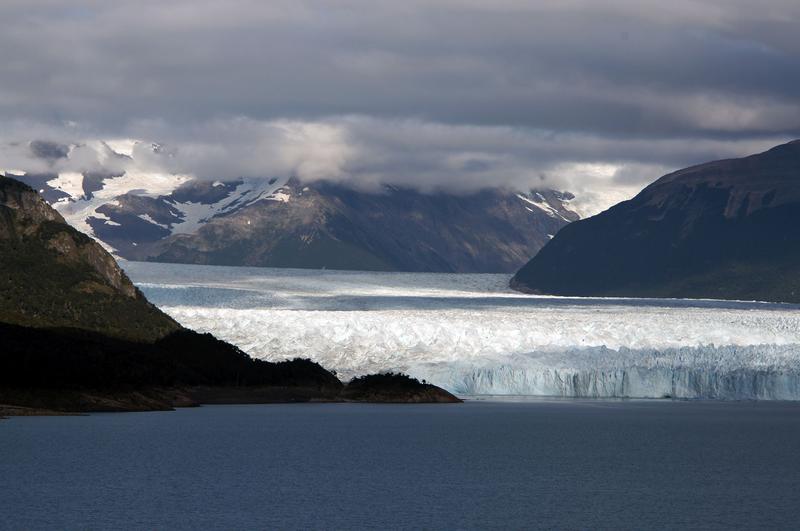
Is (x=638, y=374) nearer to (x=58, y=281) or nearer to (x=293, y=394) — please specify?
(x=293, y=394)

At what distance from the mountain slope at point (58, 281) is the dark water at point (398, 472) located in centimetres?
2297

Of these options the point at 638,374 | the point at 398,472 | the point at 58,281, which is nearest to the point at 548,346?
the point at 638,374

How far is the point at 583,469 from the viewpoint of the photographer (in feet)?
214

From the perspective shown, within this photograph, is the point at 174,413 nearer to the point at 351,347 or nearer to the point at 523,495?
the point at 351,347

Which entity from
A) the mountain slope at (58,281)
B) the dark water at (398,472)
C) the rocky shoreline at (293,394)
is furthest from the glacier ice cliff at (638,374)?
the mountain slope at (58,281)

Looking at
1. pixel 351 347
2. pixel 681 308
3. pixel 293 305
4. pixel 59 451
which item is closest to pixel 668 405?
pixel 681 308

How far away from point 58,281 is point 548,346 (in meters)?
46.1

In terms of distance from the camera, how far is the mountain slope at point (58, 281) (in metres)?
123

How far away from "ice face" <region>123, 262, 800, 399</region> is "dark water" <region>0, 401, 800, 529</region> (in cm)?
1208

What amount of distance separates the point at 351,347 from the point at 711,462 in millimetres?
57321

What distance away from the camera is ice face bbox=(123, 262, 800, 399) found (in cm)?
11506

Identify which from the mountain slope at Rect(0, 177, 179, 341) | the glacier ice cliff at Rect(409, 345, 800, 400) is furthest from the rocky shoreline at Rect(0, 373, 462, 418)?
the mountain slope at Rect(0, 177, 179, 341)

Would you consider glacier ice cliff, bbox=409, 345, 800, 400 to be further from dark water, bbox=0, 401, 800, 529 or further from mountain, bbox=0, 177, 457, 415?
dark water, bbox=0, 401, 800, 529

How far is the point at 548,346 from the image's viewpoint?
12075cm
